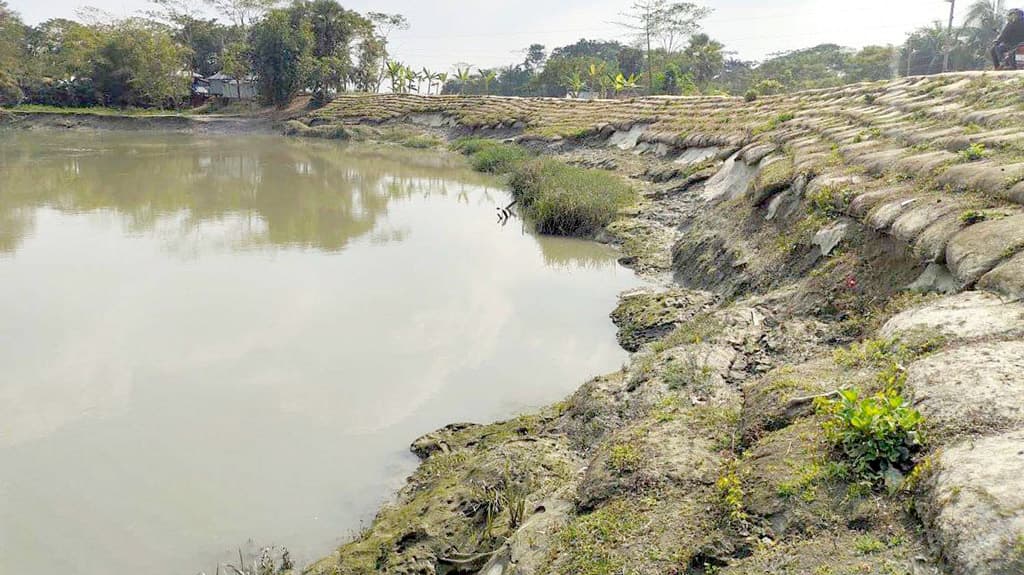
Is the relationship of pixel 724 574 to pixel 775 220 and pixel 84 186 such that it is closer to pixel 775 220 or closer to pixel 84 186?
pixel 775 220

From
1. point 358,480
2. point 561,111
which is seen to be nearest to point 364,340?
point 358,480

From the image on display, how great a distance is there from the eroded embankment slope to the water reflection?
7688mm

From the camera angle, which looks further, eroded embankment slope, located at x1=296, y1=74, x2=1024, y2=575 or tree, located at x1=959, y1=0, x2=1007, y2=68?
tree, located at x1=959, y1=0, x2=1007, y2=68

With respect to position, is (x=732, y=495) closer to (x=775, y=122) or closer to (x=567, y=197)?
(x=567, y=197)

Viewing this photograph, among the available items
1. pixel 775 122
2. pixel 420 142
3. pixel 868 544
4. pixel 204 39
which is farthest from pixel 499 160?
pixel 204 39

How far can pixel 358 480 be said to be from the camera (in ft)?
16.4

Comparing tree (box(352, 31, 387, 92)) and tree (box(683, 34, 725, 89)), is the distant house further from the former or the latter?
tree (box(683, 34, 725, 89))

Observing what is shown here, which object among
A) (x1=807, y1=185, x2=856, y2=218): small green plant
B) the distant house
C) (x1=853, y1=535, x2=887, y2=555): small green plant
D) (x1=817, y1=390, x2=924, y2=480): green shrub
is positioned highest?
the distant house

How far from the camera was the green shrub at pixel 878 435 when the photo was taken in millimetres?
2785

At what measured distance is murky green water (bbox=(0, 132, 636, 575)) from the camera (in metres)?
4.60

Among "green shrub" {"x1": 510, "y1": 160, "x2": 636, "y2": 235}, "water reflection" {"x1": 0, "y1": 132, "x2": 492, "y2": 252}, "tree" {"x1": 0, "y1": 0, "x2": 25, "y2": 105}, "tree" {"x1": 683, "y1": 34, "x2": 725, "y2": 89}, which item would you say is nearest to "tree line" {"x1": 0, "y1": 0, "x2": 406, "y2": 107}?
"tree" {"x1": 0, "y1": 0, "x2": 25, "y2": 105}

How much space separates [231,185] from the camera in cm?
1992

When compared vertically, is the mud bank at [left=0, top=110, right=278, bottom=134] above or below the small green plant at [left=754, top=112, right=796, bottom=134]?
above

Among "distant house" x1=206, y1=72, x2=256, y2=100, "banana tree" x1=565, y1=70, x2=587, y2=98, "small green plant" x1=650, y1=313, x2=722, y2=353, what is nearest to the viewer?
"small green plant" x1=650, y1=313, x2=722, y2=353
